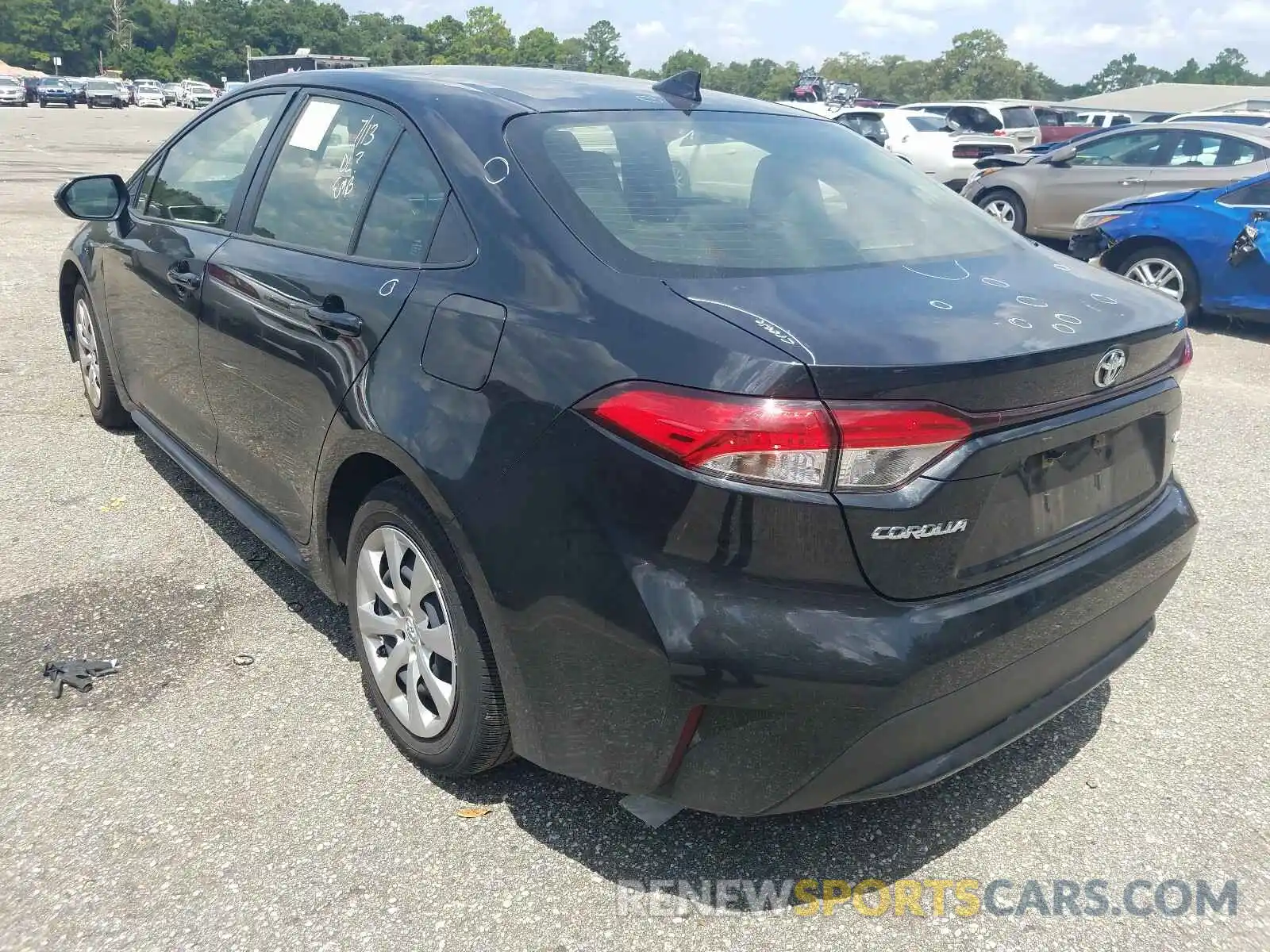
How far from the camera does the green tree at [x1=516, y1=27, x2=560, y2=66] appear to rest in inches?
4747

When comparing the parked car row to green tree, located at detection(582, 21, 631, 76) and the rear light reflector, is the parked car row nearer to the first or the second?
the rear light reflector

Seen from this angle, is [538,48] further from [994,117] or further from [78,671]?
[78,671]

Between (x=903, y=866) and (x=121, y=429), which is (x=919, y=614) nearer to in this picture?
(x=903, y=866)

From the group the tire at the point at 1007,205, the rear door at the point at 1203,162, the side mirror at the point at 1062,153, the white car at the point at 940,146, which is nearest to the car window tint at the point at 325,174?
the side mirror at the point at 1062,153

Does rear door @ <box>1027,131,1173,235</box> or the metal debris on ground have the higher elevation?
rear door @ <box>1027,131,1173,235</box>

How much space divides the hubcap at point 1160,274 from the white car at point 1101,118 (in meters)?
23.5

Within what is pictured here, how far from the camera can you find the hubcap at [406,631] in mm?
2508

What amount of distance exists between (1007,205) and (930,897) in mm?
10808

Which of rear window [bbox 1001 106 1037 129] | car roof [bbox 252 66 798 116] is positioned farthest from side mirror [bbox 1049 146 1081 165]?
rear window [bbox 1001 106 1037 129]

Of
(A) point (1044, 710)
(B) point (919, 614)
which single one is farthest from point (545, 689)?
(A) point (1044, 710)

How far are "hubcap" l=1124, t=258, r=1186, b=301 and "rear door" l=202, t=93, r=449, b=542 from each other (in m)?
7.16

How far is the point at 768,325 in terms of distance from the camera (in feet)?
6.52

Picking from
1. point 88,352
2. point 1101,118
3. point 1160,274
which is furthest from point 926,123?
point 88,352

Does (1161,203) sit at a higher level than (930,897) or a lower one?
higher
